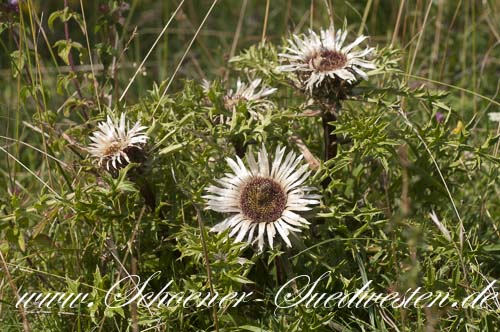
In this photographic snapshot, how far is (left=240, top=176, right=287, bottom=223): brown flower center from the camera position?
186cm

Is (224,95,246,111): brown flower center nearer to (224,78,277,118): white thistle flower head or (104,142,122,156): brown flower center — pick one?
(224,78,277,118): white thistle flower head

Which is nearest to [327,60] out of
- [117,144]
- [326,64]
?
[326,64]

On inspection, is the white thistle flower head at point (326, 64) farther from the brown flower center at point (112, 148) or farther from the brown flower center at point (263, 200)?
the brown flower center at point (112, 148)

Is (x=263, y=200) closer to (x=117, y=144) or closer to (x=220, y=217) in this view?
(x=220, y=217)

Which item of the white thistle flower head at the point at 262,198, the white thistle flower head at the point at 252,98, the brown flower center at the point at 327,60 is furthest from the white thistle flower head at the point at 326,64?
the white thistle flower head at the point at 262,198

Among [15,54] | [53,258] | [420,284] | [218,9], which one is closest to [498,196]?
[420,284]

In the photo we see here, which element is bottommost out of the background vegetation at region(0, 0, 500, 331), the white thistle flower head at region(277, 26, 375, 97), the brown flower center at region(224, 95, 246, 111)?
the background vegetation at region(0, 0, 500, 331)

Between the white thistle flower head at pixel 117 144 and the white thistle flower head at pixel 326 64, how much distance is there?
1.44ft

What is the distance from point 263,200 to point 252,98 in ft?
1.31

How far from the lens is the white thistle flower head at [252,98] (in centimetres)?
211

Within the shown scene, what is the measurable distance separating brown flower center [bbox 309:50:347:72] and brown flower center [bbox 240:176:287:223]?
13.4 inches

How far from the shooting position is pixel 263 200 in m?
1.88

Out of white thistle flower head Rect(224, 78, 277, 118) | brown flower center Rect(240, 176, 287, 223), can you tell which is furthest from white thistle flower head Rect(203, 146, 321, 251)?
white thistle flower head Rect(224, 78, 277, 118)

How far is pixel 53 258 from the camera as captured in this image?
7.36 ft
